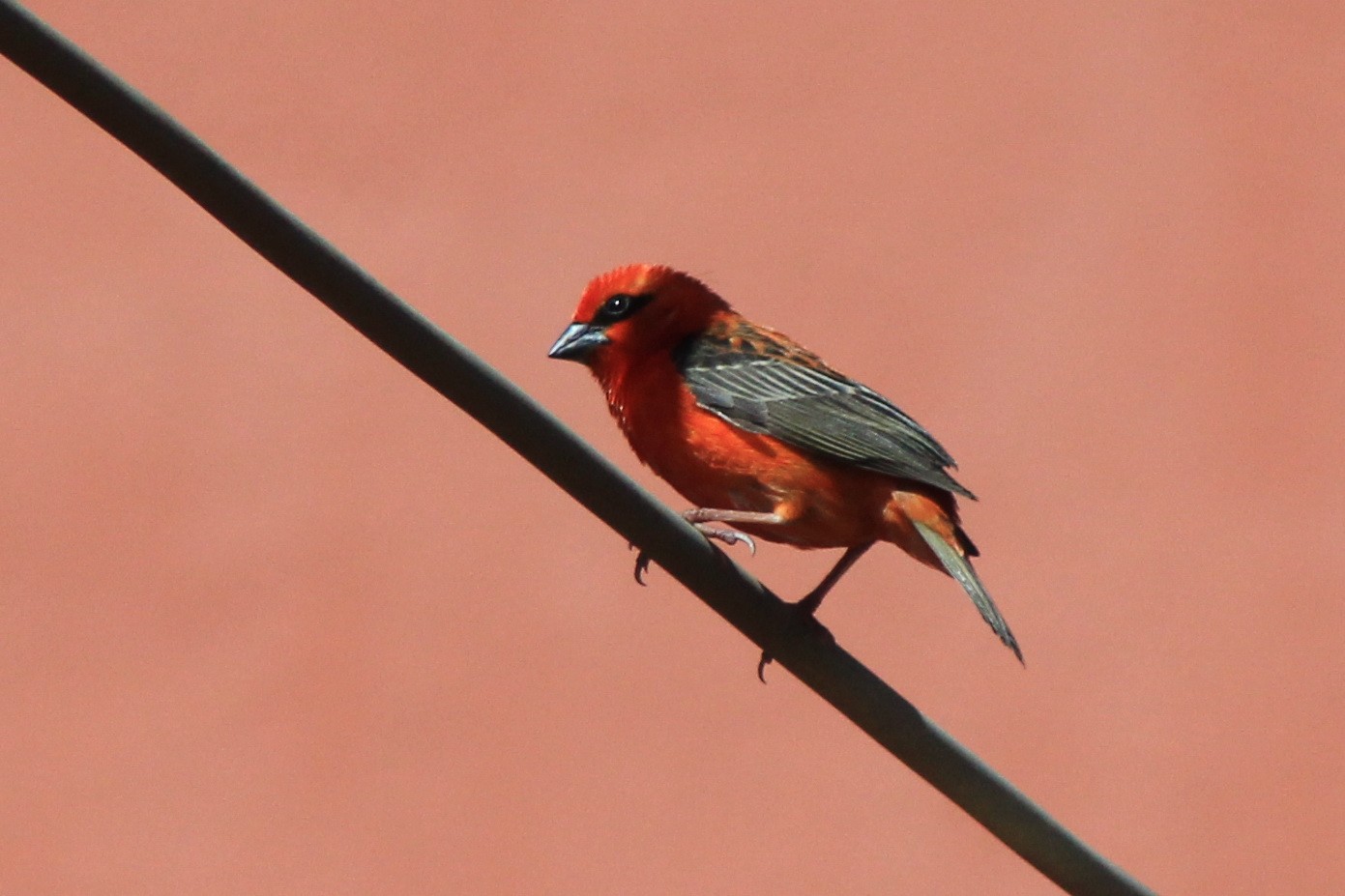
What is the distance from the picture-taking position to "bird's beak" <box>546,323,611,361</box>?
4.88m

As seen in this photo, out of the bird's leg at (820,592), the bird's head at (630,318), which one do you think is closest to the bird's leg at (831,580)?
the bird's leg at (820,592)

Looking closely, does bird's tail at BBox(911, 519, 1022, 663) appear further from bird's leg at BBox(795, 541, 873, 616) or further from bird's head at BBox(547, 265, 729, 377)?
bird's head at BBox(547, 265, 729, 377)

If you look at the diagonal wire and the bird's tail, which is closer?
the diagonal wire

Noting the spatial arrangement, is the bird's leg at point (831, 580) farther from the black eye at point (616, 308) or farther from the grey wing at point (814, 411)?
the black eye at point (616, 308)

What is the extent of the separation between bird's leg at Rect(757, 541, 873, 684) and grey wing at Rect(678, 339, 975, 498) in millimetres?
309

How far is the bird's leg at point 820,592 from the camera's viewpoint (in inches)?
160

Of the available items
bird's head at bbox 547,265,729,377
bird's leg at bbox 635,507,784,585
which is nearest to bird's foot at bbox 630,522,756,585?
bird's leg at bbox 635,507,784,585

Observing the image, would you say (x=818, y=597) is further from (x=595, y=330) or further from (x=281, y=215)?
(x=281, y=215)

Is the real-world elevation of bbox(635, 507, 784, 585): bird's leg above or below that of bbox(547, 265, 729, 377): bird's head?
below

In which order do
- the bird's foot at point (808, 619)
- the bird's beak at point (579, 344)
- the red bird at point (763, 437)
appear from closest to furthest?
the bird's foot at point (808, 619), the red bird at point (763, 437), the bird's beak at point (579, 344)

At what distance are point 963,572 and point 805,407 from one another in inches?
29.4

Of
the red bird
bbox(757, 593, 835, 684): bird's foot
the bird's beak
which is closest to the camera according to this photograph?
bbox(757, 593, 835, 684): bird's foot

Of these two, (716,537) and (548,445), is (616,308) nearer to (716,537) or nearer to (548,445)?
(716,537)

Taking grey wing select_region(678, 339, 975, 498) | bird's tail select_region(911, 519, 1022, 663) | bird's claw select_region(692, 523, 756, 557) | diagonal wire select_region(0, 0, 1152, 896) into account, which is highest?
grey wing select_region(678, 339, 975, 498)
